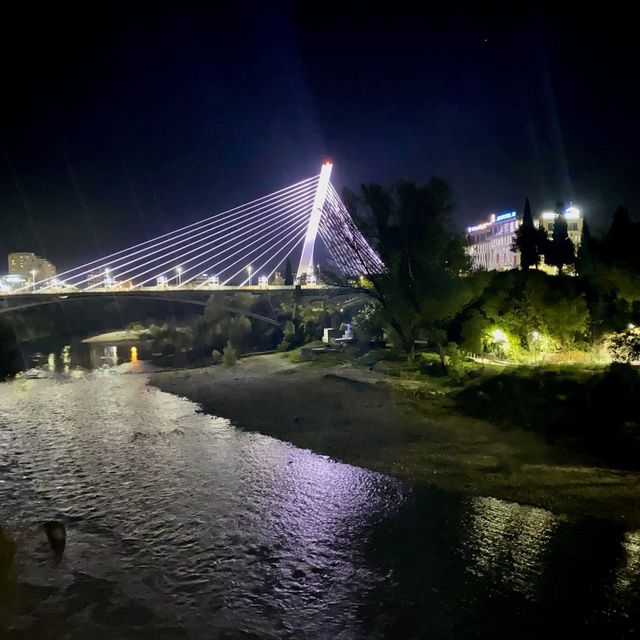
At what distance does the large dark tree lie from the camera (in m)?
20.1

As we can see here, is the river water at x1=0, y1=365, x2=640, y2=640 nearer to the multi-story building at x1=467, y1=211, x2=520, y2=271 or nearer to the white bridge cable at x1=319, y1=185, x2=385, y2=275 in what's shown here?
the white bridge cable at x1=319, y1=185, x2=385, y2=275

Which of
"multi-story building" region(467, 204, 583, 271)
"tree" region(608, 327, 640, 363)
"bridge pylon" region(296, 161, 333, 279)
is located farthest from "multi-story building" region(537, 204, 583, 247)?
"tree" region(608, 327, 640, 363)

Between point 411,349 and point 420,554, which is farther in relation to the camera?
point 411,349

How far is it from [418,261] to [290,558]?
15.6 meters

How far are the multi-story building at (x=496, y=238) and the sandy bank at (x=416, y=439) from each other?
165ft

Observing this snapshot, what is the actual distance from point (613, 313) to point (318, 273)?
464 inches

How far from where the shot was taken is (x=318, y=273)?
2495cm

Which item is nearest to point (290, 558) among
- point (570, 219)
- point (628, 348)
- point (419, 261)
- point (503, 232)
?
point (628, 348)

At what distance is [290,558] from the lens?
688cm

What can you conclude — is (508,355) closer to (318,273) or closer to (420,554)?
(318,273)

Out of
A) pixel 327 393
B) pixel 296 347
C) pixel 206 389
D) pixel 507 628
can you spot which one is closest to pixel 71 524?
pixel 507 628

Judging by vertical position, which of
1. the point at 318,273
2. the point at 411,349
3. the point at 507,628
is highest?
the point at 318,273

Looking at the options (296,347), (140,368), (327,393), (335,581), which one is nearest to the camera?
(335,581)

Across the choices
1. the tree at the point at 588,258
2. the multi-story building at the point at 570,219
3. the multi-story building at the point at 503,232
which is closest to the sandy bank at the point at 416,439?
the tree at the point at 588,258
